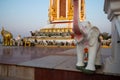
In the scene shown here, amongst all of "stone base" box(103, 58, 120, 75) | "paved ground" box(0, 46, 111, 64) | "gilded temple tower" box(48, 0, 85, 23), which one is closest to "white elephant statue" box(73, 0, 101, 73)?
"stone base" box(103, 58, 120, 75)

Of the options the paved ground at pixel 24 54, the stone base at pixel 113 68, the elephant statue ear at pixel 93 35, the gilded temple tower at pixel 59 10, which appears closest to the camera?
the stone base at pixel 113 68

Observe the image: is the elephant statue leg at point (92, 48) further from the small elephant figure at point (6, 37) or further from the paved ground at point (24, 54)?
the small elephant figure at point (6, 37)

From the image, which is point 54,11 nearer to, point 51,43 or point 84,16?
point 84,16

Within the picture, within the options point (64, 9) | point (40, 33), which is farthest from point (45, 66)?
point (64, 9)

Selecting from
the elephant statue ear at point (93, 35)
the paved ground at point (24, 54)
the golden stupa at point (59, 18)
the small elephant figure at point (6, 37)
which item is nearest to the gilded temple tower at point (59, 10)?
the golden stupa at point (59, 18)

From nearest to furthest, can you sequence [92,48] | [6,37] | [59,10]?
[92,48] < [6,37] < [59,10]

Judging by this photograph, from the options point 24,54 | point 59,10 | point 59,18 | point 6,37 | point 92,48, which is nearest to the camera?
point 92,48

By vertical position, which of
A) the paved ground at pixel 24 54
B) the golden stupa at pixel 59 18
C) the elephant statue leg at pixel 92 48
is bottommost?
the paved ground at pixel 24 54

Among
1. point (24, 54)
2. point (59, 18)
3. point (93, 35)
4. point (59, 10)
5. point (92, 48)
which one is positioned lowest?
point (24, 54)

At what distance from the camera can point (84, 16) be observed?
1352 centimetres

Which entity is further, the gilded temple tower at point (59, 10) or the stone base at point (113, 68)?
the gilded temple tower at point (59, 10)

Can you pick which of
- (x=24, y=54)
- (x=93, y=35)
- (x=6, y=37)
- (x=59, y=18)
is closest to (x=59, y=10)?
(x=59, y=18)

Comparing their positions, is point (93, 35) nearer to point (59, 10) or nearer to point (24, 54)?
point (24, 54)

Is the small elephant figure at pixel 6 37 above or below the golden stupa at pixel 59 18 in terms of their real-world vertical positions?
below
